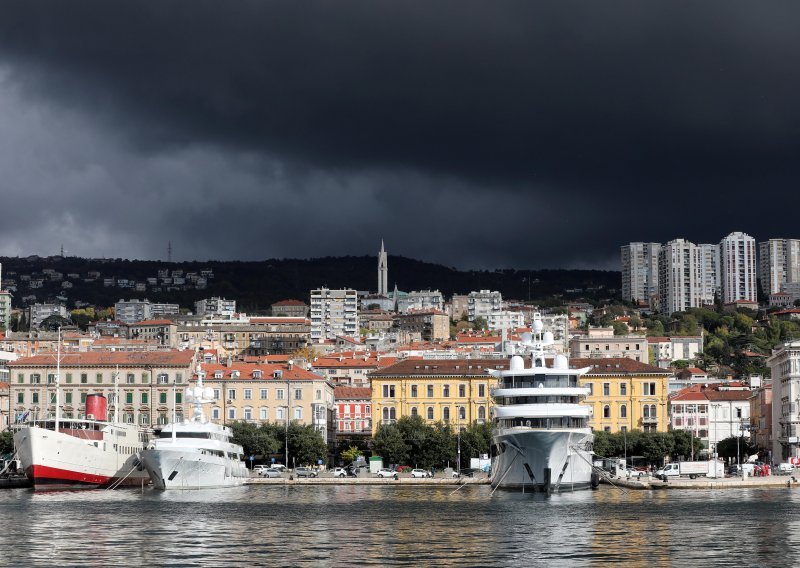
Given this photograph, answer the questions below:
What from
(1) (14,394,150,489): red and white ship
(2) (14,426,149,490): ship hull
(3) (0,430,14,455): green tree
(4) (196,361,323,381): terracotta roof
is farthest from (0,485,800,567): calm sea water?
(4) (196,361,323,381): terracotta roof

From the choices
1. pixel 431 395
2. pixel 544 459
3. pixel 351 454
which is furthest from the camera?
pixel 351 454

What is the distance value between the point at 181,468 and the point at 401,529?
37.8 m

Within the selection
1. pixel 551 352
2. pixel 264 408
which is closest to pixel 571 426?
pixel 551 352

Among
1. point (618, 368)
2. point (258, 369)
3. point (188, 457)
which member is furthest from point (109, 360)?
point (618, 368)

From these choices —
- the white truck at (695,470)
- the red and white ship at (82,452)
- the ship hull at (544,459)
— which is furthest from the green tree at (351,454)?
the ship hull at (544,459)

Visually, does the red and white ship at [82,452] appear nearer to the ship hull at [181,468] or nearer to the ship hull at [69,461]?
the ship hull at [69,461]

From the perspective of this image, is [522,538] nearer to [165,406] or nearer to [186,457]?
[186,457]

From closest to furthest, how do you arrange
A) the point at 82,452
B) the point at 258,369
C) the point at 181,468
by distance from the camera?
the point at 181,468, the point at 82,452, the point at 258,369

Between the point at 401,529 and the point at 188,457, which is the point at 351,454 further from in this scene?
the point at 401,529

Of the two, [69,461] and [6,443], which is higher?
[6,443]

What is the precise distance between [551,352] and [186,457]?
27033 mm

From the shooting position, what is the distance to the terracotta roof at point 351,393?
6181 inches

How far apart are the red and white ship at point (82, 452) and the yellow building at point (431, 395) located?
27087 mm

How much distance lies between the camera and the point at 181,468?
316 ft
